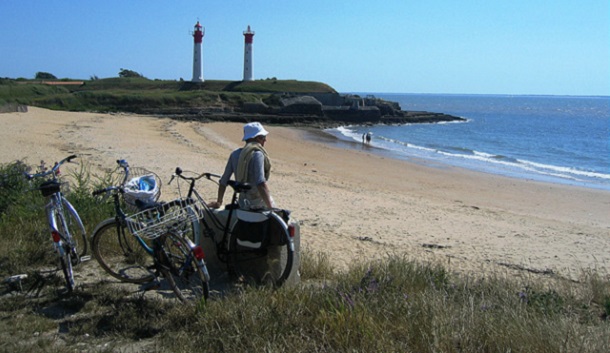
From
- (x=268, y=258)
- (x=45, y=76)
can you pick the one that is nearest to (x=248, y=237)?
(x=268, y=258)

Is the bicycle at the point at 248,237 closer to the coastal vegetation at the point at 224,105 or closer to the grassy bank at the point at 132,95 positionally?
the grassy bank at the point at 132,95

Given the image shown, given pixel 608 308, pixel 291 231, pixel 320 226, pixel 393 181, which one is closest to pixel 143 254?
pixel 291 231

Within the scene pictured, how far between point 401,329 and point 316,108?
181 feet

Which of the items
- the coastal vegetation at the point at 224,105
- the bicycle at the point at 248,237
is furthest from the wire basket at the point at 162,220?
the coastal vegetation at the point at 224,105

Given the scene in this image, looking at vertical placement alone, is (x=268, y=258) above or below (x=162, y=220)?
below

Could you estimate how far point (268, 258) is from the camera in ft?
14.4

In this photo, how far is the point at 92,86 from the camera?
240ft

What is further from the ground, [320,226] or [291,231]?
[291,231]

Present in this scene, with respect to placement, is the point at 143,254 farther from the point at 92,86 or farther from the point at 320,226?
the point at 92,86

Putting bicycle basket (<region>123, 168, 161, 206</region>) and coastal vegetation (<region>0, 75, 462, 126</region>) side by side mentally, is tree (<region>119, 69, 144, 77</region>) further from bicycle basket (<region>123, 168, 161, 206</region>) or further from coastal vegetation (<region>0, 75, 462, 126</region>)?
bicycle basket (<region>123, 168, 161, 206</region>)

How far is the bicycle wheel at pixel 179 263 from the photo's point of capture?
3840mm

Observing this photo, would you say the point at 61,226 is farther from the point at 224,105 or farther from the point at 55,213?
the point at 224,105

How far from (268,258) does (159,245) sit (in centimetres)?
87

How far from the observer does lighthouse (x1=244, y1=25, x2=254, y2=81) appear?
253 ft
